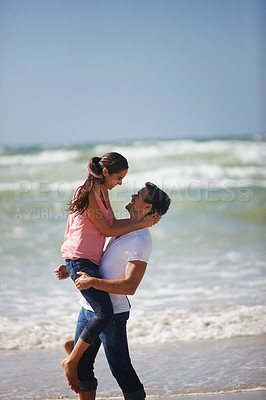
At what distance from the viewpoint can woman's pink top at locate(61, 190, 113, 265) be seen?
2625 mm

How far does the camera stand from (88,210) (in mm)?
2611

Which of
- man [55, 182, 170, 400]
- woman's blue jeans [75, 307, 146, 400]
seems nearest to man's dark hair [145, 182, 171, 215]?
man [55, 182, 170, 400]

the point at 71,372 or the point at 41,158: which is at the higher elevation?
the point at 71,372

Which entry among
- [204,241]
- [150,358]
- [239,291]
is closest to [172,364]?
[150,358]

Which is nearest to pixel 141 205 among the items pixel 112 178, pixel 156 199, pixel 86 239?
pixel 156 199

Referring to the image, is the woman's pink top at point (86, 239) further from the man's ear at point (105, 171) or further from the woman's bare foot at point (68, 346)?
the woman's bare foot at point (68, 346)

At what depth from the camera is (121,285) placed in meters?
2.48

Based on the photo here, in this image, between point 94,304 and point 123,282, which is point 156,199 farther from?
point 94,304

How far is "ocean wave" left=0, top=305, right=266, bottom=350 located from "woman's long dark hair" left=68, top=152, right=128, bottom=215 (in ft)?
7.71

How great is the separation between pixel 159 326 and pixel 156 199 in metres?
2.63

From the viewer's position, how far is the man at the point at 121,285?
8.22 ft

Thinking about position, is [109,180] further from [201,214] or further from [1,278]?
[201,214]

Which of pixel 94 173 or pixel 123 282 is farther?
pixel 94 173

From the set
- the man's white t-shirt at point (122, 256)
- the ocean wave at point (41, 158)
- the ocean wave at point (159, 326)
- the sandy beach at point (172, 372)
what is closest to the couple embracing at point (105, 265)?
the man's white t-shirt at point (122, 256)
